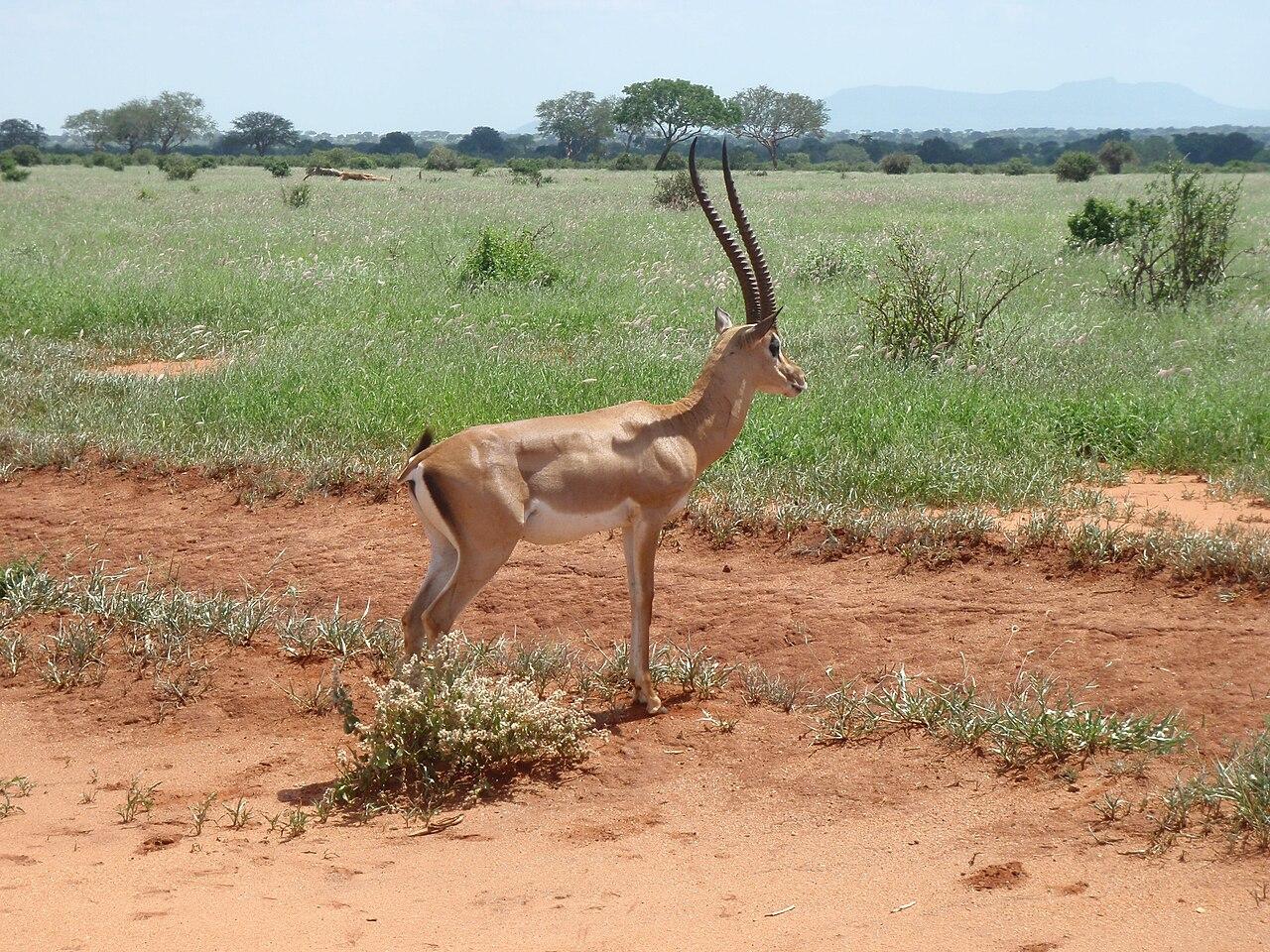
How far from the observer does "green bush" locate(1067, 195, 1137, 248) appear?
18.0 metres

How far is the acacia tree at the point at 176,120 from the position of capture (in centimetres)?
8119

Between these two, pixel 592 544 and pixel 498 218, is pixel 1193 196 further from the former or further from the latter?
pixel 498 218

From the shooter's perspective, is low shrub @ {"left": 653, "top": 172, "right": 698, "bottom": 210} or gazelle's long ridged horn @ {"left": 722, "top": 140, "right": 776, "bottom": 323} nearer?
gazelle's long ridged horn @ {"left": 722, "top": 140, "right": 776, "bottom": 323}

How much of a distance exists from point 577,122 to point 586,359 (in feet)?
240

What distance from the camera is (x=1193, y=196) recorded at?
1377 cm

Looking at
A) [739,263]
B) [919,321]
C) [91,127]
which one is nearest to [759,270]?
[739,263]

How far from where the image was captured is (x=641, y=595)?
5.52m

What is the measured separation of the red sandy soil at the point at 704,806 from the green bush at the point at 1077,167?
115ft

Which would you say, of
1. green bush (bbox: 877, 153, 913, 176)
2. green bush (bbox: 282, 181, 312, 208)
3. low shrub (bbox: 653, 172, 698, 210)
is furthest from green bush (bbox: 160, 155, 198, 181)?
green bush (bbox: 877, 153, 913, 176)

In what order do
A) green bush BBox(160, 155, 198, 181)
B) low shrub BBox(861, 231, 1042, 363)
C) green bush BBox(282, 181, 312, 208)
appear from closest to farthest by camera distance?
low shrub BBox(861, 231, 1042, 363)
green bush BBox(282, 181, 312, 208)
green bush BBox(160, 155, 198, 181)

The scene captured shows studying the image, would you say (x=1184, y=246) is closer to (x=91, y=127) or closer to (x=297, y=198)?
(x=297, y=198)

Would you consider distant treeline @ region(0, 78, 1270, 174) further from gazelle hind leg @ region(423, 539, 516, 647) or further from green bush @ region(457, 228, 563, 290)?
gazelle hind leg @ region(423, 539, 516, 647)

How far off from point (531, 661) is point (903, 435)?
383 centimetres

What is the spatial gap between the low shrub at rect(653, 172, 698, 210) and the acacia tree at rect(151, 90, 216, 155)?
6203 centimetres
